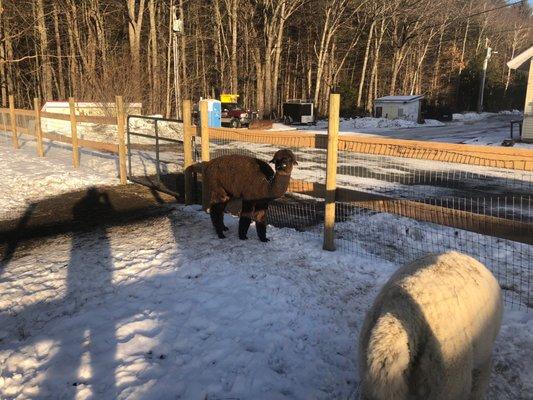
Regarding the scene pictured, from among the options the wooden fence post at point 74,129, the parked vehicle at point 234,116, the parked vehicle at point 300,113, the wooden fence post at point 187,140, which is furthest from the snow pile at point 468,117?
the wooden fence post at point 187,140

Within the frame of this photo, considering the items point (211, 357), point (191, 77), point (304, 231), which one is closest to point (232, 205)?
point (304, 231)

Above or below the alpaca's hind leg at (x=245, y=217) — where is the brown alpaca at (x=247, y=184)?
above

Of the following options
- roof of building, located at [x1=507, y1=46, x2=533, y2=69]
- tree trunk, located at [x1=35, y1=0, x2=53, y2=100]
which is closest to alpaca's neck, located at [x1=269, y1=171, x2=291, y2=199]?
roof of building, located at [x1=507, y1=46, x2=533, y2=69]

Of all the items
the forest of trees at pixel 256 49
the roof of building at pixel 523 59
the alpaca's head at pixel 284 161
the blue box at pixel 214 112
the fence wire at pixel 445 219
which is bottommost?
the fence wire at pixel 445 219

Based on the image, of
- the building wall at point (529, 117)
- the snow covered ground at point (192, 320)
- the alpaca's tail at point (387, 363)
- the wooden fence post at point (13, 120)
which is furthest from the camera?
the building wall at point (529, 117)

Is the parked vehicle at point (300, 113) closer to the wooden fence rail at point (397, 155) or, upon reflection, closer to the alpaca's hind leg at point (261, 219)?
the wooden fence rail at point (397, 155)

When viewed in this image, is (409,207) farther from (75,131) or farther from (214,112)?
(214,112)

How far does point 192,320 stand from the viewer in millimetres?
3553

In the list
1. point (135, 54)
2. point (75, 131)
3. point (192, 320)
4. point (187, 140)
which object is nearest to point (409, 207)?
point (192, 320)

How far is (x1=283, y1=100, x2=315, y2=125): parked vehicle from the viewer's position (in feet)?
105

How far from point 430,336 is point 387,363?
0.27 metres

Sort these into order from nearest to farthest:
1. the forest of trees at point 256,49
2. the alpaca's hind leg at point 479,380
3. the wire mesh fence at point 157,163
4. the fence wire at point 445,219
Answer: the alpaca's hind leg at point 479,380
the fence wire at point 445,219
the wire mesh fence at point 157,163
the forest of trees at point 256,49

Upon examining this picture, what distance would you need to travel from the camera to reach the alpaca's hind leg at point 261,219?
527 centimetres

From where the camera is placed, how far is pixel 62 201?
779 centimetres
